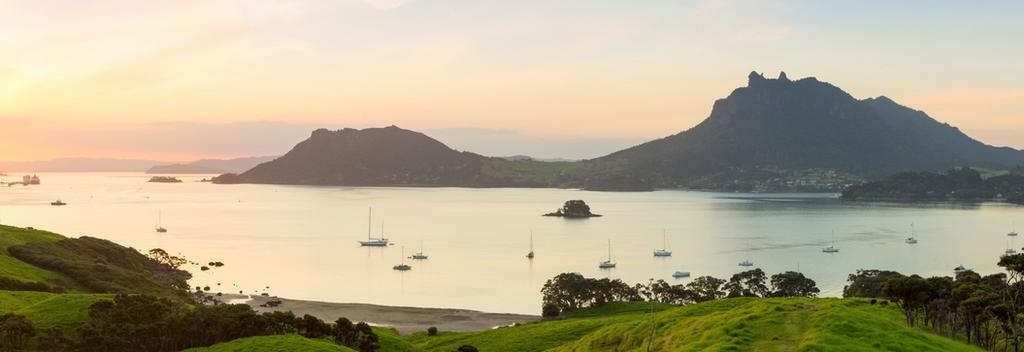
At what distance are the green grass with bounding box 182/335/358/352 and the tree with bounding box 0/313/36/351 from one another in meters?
10.1

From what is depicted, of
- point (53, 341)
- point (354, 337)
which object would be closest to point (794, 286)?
point (354, 337)

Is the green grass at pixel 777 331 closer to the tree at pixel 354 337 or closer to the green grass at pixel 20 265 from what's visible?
the tree at pixel 354 337

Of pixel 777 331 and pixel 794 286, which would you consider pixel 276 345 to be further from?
pixel 794 286

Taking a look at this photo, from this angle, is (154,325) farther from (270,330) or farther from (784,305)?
(784,305)

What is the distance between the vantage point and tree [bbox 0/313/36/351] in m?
44.8

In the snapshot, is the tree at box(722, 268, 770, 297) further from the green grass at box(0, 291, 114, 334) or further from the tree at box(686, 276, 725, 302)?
the green grass at box(0, 291, 114, 334)

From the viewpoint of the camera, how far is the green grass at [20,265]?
81250mm

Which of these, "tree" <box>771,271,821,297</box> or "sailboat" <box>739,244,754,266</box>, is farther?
"sailboat" <box>739,244,754,266</box>

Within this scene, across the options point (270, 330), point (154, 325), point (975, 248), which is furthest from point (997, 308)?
point (975, 248)

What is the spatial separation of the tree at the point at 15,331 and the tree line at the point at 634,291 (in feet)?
210

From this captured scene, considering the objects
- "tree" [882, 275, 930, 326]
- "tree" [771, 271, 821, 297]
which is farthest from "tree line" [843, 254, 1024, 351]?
"tree" [771, 271, 821, 297]

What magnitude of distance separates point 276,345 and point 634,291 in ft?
224

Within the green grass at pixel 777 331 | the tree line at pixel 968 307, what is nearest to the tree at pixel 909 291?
the tree line at pixel 968 307

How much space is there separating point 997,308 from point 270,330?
42704 mm
